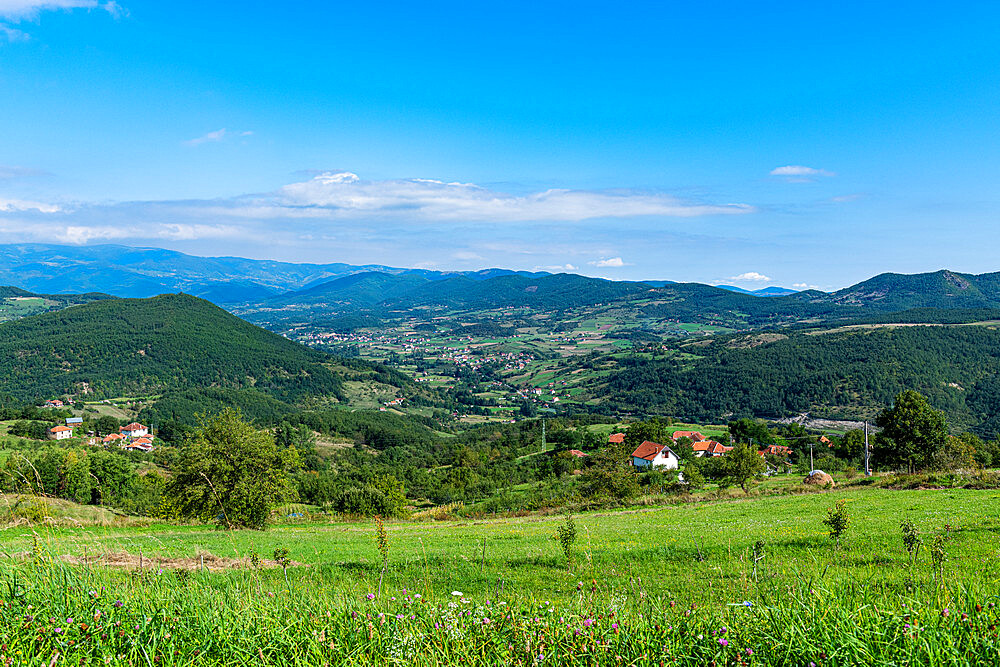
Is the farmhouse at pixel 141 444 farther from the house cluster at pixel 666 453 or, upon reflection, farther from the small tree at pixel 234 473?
the small tree at pixel 234 473

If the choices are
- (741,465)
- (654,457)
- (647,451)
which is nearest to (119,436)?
(647,451)

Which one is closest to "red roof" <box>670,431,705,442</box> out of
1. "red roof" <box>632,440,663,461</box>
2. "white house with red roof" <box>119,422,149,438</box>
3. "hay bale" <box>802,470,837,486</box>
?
"red roof" <box>632,440,663,461</box>

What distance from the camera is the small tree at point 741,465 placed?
117 feet

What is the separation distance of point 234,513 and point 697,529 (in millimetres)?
18283

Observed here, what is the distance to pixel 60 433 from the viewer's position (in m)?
91.6

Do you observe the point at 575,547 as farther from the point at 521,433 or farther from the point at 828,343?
the point at 828,343

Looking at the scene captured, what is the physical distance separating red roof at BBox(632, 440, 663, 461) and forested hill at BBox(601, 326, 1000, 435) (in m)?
94.4

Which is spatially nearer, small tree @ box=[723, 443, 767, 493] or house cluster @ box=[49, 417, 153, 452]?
small tree @ box=[723, 443, 767, 493]

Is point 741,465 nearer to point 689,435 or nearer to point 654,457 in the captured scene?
point 654,457

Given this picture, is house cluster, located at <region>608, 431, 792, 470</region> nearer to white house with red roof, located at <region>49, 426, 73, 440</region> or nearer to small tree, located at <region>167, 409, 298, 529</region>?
small tree, located at <region>167, 409, 298, 529</region>

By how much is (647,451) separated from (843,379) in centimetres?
11986

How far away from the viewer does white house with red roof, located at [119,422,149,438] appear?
353 ft

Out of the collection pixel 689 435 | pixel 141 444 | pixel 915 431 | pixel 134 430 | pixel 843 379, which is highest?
pixel 915 431

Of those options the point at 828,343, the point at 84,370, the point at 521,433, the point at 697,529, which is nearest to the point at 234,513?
the point at 697,529
